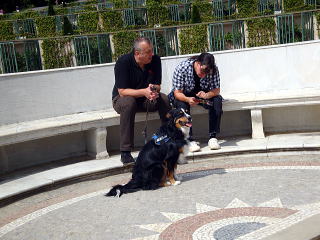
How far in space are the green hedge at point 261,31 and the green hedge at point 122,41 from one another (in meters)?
2.33

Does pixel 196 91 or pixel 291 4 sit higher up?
pixel 291 4

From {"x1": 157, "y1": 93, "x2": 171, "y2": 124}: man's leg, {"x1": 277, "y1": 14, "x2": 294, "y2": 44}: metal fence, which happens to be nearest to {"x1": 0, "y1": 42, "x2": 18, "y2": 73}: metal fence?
{"x1": 157, "y1": 93, "x2": 171, "y2": 124}: man's leg

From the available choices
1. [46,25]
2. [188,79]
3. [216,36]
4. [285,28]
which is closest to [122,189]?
[188,79]

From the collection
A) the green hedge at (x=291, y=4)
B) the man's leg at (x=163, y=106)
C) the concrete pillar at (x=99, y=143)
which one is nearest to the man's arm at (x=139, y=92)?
the man's leg at (x=163, y=106)

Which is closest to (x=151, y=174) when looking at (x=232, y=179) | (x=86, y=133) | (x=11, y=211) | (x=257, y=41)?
(x=232, y=179)

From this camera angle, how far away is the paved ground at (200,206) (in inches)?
208

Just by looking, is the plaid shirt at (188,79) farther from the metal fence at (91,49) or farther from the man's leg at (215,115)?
the metal fence at (91,49)

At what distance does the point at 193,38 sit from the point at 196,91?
3.76 m

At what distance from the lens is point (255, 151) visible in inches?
313

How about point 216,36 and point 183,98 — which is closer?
point 183,98

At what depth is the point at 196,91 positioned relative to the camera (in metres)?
8.27

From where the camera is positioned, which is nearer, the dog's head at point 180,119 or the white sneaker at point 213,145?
the dog's head at point 180,119

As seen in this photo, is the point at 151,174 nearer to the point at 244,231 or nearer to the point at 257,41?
the point at 244,231

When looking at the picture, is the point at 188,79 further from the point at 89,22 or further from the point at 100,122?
the point at 89,22
